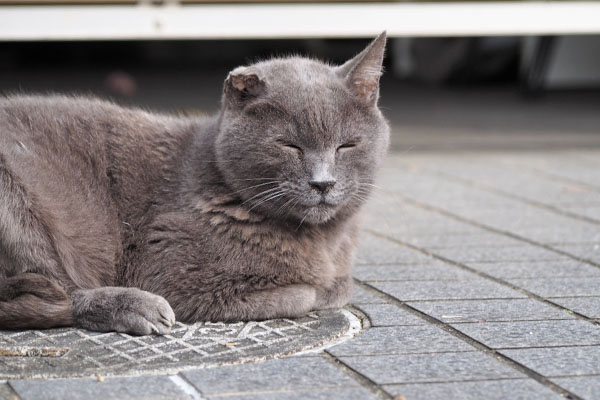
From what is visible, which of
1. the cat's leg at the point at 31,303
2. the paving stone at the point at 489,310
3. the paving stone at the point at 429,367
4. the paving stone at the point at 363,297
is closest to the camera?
the paving stone at the point at 429,367

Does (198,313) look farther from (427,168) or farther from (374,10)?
(374,10)

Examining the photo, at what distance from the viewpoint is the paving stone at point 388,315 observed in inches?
120

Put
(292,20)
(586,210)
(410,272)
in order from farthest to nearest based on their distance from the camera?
(292,20) → (586,210) → (410,272)

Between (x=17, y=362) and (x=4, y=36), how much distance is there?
3.70 metres

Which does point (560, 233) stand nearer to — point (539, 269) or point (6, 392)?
point (539, 269)

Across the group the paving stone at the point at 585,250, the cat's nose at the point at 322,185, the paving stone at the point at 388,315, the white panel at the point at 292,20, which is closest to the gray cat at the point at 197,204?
the cat's nose at the point at 322,185

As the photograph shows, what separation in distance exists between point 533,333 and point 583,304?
1.42 feet

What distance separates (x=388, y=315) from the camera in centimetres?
313

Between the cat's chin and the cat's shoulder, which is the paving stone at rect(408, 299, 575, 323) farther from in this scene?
the cat's shoulder

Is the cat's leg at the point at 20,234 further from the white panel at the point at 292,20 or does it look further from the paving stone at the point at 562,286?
the white panel at the point at 292,20

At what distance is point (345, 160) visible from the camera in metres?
3.06

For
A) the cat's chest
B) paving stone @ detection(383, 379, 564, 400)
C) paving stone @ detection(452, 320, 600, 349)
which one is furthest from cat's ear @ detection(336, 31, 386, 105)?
paving stone @ detection(383, 379, 564, 400)

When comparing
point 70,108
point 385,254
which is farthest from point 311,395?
point 385,254

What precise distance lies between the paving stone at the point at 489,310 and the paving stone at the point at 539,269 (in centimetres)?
37
